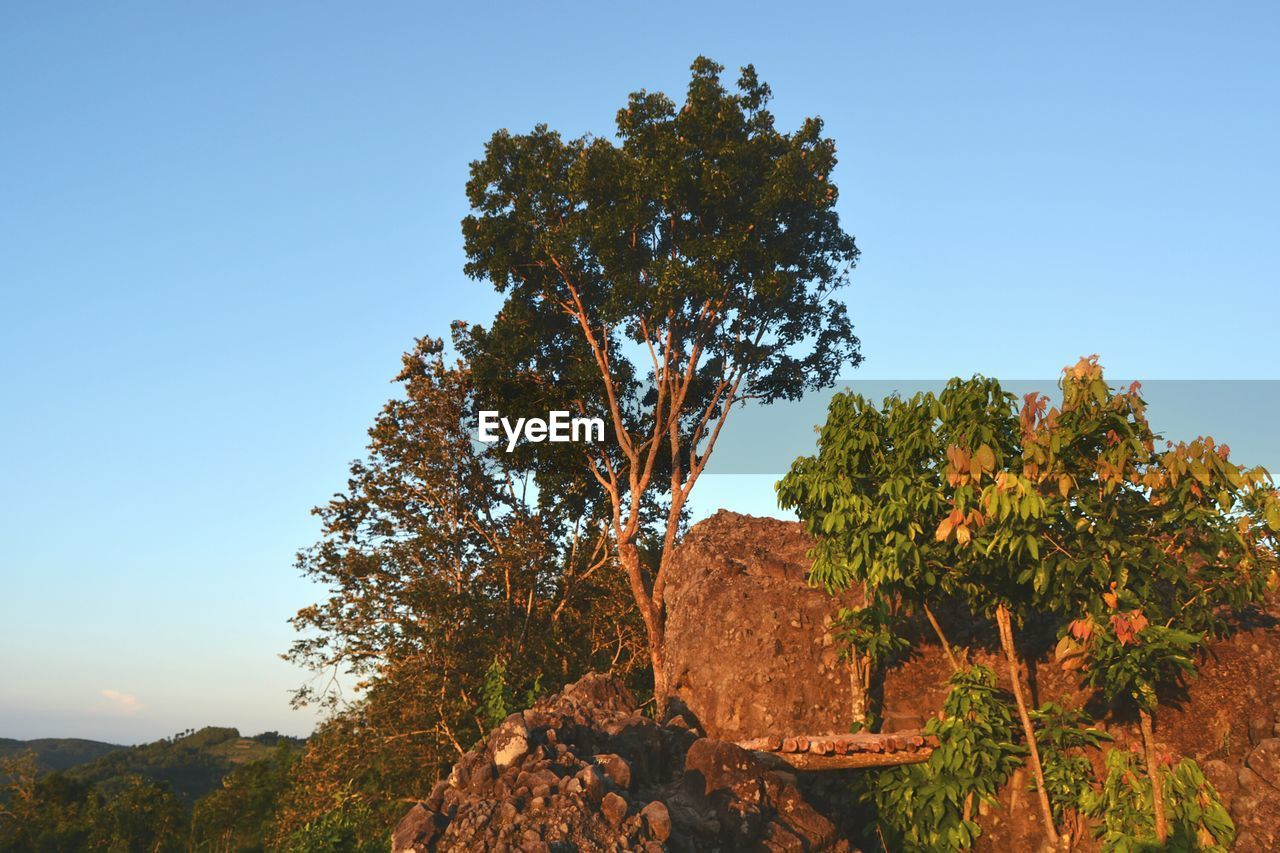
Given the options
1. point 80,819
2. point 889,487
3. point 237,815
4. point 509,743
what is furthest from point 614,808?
point 80,819

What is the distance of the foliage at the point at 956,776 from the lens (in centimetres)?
1285

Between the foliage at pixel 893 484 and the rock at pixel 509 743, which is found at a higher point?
the foliage at pixel 893 484

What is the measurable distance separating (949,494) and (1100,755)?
4012 millimetres

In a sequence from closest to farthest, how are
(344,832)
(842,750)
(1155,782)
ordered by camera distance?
1. (1155,782)
2. (842,750)
3. (344,832)

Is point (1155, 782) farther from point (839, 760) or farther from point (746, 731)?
point (746, 731)

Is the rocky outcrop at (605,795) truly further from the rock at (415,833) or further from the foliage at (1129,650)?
the foliage at (1129,650)

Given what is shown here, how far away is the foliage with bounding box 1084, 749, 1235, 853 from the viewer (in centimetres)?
1155

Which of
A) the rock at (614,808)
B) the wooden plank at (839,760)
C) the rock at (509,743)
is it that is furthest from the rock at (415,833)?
the wooden plank at (839,760)

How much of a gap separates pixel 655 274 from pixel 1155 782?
523 inches

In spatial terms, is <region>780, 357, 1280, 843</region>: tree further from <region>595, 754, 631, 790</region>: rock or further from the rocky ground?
<region>595, 754, 631, 790</region>: rock

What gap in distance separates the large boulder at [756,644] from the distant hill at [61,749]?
80.4 metres

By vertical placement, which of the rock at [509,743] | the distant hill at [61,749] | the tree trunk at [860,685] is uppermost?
the tree trunk at [860,685]

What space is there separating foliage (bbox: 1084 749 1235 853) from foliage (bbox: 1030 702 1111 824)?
0.82 ft

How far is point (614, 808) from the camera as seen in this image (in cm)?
1005
